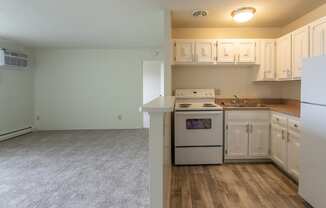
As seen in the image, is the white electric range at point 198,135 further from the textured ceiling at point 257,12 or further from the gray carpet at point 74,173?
the textured ceiling at point 257,12

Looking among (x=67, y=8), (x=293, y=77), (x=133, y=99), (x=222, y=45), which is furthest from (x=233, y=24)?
(x=133, y=99)

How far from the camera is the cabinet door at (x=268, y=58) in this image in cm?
396

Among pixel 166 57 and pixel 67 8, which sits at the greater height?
pixel 67 8

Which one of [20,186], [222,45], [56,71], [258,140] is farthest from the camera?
[56,71]

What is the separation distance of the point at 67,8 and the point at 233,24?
2752 millimetres

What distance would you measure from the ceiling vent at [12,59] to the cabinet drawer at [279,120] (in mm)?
5685

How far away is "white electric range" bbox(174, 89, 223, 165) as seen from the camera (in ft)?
11.9

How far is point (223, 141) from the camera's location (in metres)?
3.69

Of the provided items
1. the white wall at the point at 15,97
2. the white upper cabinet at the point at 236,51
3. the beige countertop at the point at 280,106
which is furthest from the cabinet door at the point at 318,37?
the white wall at the point at 15,97

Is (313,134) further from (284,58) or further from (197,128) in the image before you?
(284,58)

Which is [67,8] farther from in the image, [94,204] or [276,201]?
[276,201]

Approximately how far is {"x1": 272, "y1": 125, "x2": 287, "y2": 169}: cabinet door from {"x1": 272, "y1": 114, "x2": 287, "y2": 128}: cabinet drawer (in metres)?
0.06

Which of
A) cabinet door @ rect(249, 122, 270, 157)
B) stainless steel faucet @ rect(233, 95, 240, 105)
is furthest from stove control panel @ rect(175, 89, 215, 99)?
cabinet door @ rect(249, 122, 270, 157)

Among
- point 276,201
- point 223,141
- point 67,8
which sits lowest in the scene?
point 276,201
